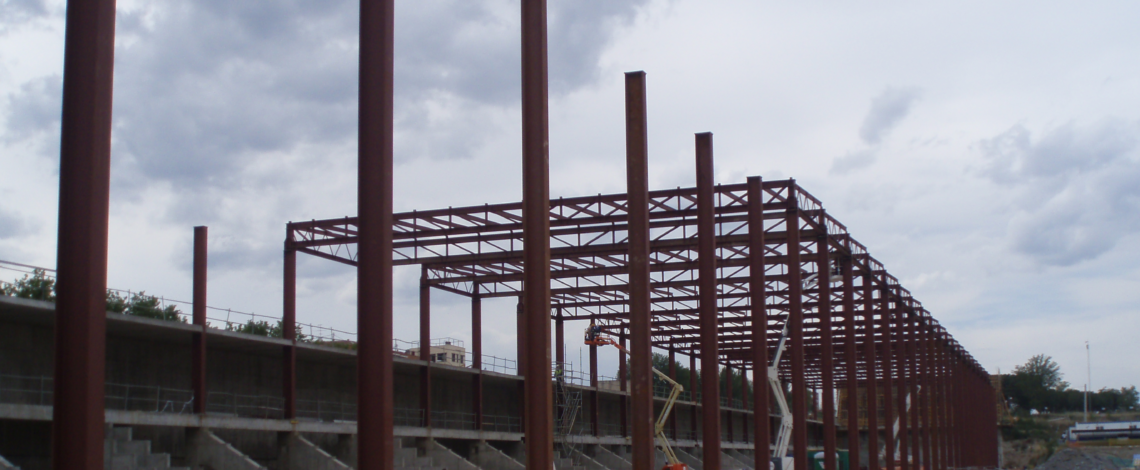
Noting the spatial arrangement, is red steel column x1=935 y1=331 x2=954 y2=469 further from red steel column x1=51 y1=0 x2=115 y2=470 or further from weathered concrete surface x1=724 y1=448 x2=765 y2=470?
red steel column x1=51 y1=0 x2=115 y2=470

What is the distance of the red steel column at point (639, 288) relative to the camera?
67.6 feet

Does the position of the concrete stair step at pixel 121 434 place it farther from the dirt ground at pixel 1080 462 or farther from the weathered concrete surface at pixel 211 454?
the dirt ground at pixel 1080 462

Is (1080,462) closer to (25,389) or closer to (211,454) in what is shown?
(211,454)

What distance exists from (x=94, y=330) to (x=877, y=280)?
44664 millimetres

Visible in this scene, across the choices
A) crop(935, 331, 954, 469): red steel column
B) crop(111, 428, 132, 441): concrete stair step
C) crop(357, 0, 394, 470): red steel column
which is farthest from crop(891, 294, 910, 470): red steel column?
crop(357, 0, 394, 470): red steel column

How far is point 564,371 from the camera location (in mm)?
53312

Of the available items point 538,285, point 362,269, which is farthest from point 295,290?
point 362,269

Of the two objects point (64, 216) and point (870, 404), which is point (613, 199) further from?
point (64, 216)

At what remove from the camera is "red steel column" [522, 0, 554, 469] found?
1809cm

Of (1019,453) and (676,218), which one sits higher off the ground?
(676,218)

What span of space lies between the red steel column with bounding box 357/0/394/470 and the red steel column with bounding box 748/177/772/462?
1862 centimetres

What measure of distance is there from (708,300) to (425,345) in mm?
22468

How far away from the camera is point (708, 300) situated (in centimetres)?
2589

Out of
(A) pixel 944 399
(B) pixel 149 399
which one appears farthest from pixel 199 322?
(A) pixel 944 399
